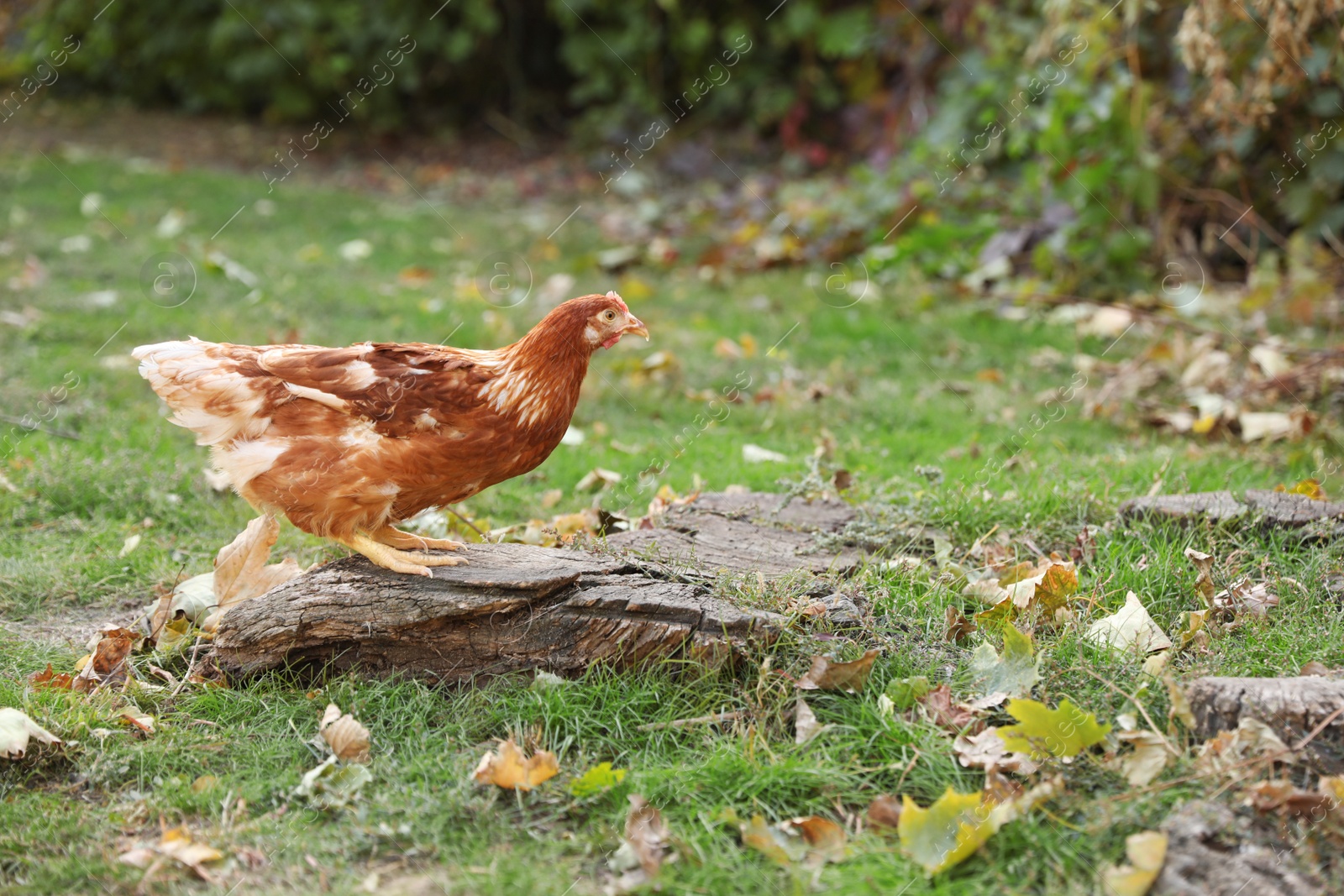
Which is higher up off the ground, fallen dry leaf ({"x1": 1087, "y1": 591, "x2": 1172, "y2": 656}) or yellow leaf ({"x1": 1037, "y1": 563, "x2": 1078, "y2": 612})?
yellow leaf ({"x1": 1037, "y1": 563, "x2": 1078, "y2": 612})

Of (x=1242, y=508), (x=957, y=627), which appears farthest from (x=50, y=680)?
(x=1242, y=508)

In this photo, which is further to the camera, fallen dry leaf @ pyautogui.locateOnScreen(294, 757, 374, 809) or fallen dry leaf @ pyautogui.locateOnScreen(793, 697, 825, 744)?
fallen dry leaf @ pyautogui.locateOnScreen(793, 697, 825, 744)

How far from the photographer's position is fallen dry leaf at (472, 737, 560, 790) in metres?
2.87

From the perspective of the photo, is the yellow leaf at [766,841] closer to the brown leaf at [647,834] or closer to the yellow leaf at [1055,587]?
the brown leaf at [647,834]

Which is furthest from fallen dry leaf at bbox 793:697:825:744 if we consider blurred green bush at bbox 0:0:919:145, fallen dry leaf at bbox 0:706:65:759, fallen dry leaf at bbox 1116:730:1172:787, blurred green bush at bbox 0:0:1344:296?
blurred green bush at bbox 0:0:919:145

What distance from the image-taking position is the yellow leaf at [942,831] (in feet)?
8.46

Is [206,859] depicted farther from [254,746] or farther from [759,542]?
[759,542]

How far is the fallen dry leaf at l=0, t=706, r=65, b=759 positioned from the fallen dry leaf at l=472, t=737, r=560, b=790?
3.70ft

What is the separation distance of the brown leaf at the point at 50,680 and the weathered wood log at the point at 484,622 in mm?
409

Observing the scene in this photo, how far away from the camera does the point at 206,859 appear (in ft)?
8.80

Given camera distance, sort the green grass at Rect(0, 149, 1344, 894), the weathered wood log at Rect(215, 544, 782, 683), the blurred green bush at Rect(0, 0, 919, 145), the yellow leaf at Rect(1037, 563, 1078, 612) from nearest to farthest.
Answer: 1. the green grass at Rect(0, 149, 1344, 894)
2. the weathered wood log at Rect(215, 544, 782, 683)
3. the yellow leaf at Rect(1037, 563, 1078, 612)
4. the blurred green bush at Rect(0, 0, 919, 145)

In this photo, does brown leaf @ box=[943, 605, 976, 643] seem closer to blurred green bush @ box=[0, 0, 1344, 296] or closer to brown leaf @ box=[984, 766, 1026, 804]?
brown leaf @ box=[984, 766, 1026, 804]

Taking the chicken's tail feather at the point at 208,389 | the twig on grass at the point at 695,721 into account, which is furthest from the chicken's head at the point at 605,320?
the twig on grass at the point at 695,721

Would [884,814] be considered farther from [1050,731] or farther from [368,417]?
[368,417]
